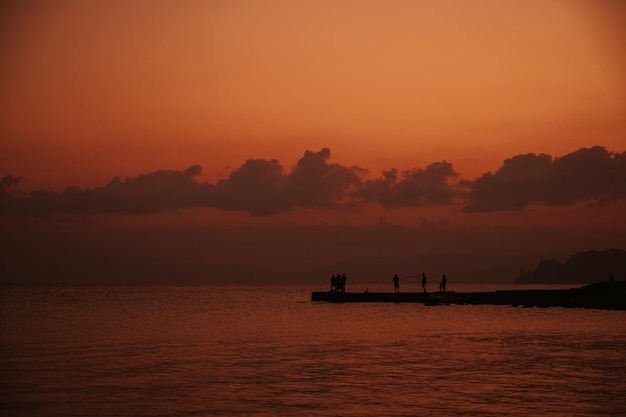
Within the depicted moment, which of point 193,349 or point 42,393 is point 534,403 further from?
point 193,349

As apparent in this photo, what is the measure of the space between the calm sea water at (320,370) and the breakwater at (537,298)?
88.5 feet

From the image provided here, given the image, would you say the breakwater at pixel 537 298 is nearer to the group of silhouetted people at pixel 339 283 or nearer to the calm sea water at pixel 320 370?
the group of silhouetted people at pixel 339 283

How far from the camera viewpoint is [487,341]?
52594mm

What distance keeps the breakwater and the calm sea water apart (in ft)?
88.5

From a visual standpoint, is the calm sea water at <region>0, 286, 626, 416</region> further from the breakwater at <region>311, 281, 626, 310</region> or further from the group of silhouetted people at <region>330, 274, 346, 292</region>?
the group of silhouetted people at <region>330, 274, 346, 292</region>

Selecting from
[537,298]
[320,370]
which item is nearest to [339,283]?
[537,298]

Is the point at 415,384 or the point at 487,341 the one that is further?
the point at 487,341

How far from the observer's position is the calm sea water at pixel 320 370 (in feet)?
95.2

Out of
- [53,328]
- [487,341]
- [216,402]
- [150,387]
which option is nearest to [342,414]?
[216,402]

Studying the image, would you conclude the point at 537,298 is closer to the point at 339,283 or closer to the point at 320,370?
the point at 339,283

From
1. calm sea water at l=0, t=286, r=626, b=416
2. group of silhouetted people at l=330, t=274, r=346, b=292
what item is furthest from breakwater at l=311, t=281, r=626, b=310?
calm sea water at l=0, t=286, r=626, b=416

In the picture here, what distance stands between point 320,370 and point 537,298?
68335 mm

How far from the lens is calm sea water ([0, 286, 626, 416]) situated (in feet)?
95.2

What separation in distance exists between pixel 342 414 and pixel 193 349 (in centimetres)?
2349
